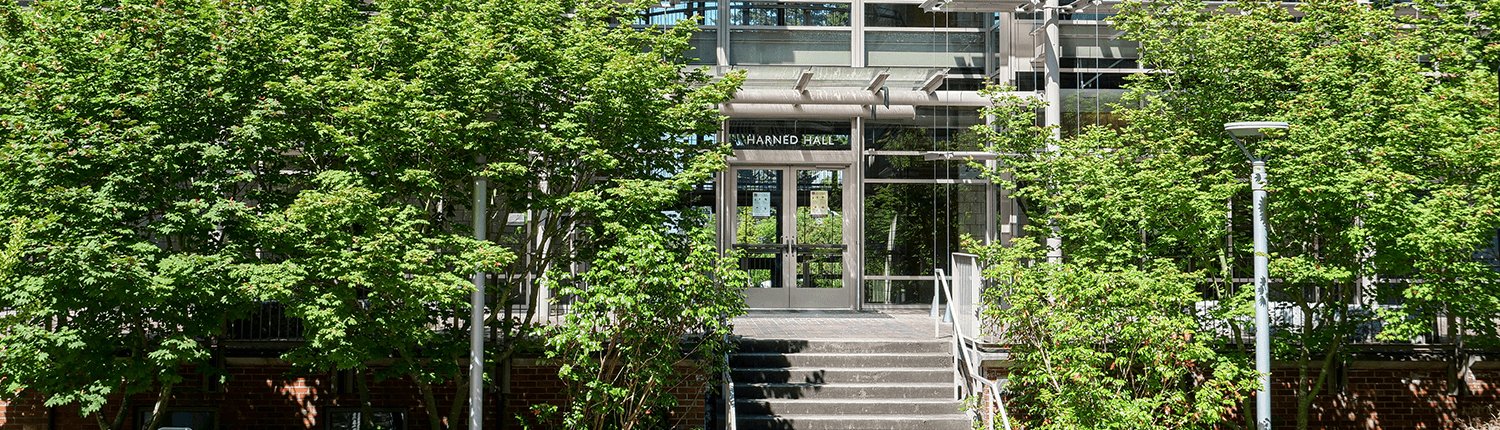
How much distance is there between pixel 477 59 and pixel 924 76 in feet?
21.8

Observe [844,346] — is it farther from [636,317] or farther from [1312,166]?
[1312,166]

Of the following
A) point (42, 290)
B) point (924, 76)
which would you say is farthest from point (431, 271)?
point (924, 76)

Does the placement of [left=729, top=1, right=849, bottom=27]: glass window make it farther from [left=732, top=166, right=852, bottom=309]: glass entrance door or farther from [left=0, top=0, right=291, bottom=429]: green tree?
[left=0, top=0, right=291, bottom=429]: green tree

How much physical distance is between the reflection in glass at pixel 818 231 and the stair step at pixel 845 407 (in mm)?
4507

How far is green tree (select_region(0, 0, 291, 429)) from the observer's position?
7.91 meters

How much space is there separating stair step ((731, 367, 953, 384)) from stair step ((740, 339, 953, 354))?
294 mm

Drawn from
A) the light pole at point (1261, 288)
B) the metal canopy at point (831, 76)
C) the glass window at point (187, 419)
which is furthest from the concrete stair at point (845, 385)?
the glass window at point (187, 419)

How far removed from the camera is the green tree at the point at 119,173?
7914mm

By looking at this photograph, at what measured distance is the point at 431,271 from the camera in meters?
8.27

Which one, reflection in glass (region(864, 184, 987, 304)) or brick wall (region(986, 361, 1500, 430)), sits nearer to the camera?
brick wall (region(986, 361, 1500, 430))

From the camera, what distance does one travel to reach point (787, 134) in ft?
47.5

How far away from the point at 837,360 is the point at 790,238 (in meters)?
4.07

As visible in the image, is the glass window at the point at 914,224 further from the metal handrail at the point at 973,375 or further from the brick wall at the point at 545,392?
the brick wall at the point at 545,392

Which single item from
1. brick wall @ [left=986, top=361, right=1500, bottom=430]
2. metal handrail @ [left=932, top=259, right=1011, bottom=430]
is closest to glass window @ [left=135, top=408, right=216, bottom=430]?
metal handrail @ [left=932, top=259, right=1011, bottom=430]
